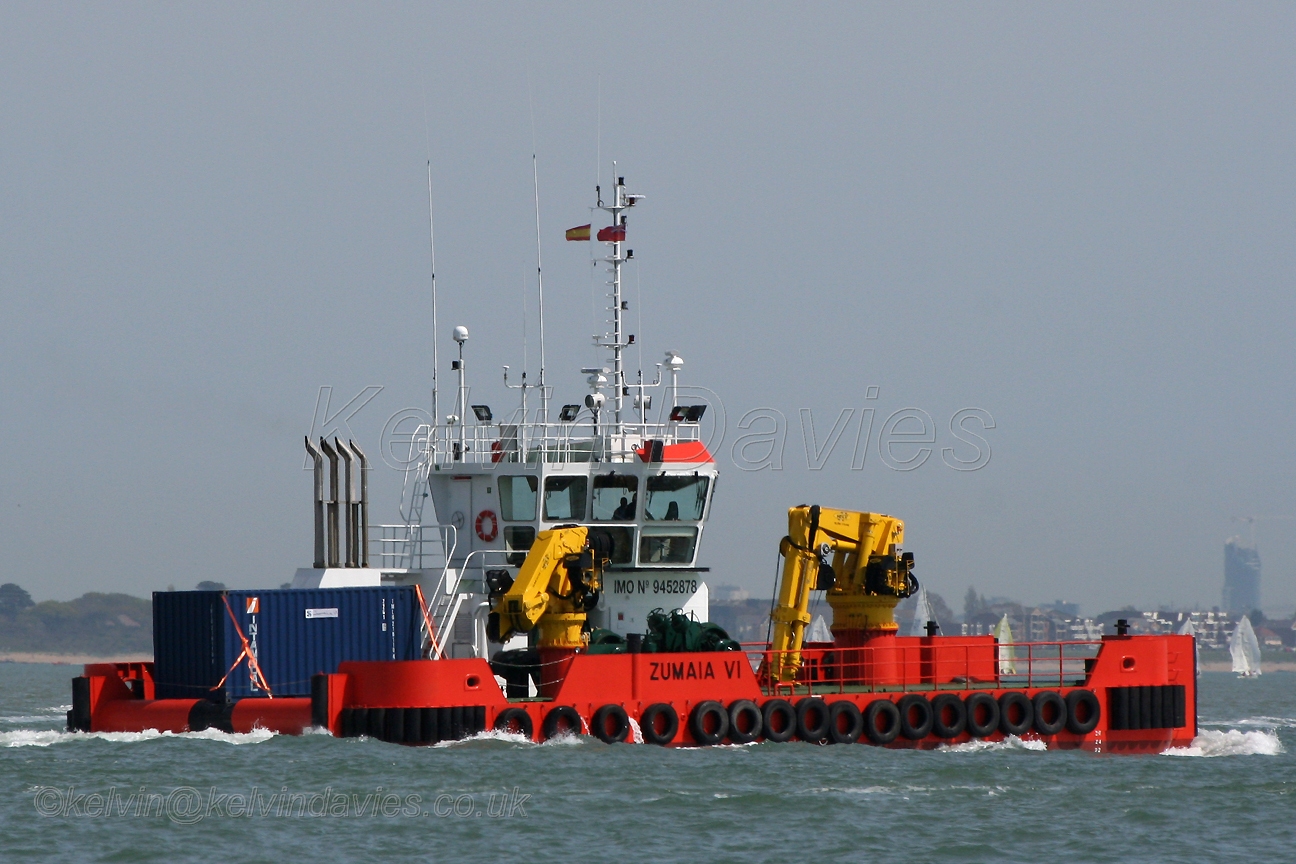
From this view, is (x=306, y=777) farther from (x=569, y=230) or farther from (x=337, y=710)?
(x=569, y=230)

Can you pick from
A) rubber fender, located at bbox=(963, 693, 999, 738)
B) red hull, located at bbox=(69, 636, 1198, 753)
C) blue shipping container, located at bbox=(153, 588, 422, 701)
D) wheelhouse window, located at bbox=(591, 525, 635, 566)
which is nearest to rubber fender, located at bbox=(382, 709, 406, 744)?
red hull, located at bbox=(69, 636, 1198, 753)

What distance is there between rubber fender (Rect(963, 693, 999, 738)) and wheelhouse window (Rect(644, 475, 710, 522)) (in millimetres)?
4139

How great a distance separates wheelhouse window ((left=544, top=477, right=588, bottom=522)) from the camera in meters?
23.0

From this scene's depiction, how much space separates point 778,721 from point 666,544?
302cm

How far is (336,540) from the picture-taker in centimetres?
2469

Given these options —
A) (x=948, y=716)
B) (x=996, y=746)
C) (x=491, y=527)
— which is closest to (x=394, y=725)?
(x=491, y=527)

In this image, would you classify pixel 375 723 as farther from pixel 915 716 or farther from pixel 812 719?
pixel 915 716

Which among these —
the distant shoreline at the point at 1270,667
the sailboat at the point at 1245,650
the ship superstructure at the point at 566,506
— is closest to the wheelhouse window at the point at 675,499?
the ship superstructure at the point at 566,506

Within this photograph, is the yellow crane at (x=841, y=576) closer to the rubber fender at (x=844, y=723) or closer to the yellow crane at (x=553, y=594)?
the rubber fender at (x=844, y=723)

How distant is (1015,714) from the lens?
23.0 m

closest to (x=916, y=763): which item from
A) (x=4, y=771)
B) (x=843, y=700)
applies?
(x=843, y=700)

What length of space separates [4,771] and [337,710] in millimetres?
3517

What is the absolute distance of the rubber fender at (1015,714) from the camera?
22.9m

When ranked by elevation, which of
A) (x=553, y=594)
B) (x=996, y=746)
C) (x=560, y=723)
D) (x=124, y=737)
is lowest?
(x=996, y=746)
